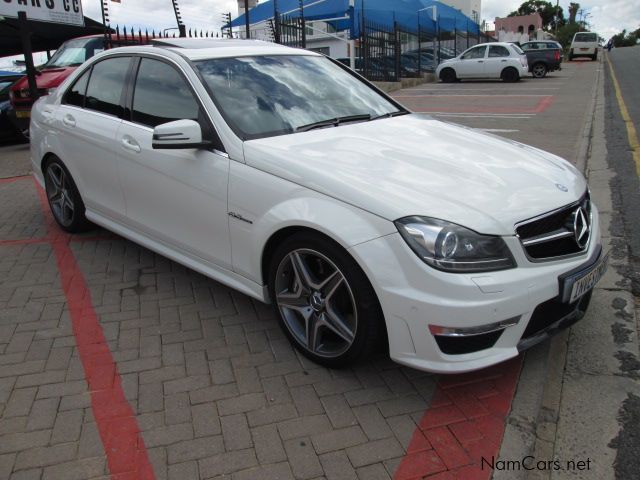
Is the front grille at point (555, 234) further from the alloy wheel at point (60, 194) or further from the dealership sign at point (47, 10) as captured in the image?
the dealership sign at point (47, 10)

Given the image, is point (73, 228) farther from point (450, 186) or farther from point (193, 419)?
point (450, 186)

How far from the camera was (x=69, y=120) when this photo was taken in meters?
4.68

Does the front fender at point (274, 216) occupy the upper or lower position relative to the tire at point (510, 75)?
lower

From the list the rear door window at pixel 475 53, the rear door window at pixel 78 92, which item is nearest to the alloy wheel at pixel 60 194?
the rear door window at pixel 78 92

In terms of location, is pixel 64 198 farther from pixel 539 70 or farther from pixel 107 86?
pixel 539 70

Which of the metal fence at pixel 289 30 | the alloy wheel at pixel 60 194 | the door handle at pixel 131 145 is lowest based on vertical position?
the alloy wheel at pixel 60 194

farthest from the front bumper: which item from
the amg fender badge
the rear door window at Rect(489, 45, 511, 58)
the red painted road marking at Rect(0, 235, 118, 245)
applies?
the rear door window at Rect(489, 45, 511, 58)

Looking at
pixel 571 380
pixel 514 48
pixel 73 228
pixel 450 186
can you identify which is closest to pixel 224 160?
pixel 450 186

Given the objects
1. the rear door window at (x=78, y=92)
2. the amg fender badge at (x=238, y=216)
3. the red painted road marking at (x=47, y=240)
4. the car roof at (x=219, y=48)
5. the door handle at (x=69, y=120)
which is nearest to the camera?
the amg fender badge at (x=238, y=216)

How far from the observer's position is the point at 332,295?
115 inches

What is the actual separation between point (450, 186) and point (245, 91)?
1.53 m

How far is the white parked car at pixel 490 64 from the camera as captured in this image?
922 inches

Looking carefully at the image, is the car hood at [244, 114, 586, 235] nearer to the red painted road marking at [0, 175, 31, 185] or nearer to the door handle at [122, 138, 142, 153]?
the door handle at [122, 138, 142, 153]

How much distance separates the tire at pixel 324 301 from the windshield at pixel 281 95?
0.82 metres
